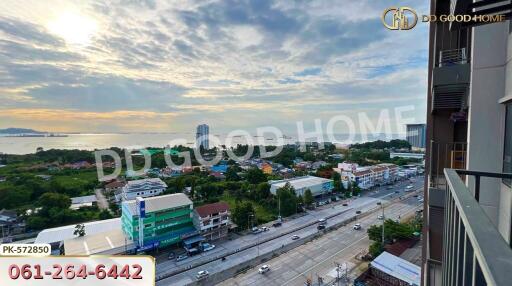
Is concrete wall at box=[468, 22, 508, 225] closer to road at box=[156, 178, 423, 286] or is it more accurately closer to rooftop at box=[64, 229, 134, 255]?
road at box=[156, 178, 423, 286]

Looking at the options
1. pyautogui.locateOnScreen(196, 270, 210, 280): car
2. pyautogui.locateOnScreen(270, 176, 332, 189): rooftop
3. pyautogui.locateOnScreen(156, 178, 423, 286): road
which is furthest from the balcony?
pyautogui.locateOnScreen(270, 176, 332, 189): rooftop

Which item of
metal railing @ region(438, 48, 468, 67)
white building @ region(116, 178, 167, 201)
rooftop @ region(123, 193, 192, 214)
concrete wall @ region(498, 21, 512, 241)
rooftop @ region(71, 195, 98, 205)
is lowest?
rooftop @ region(71, 195, 98, 205)

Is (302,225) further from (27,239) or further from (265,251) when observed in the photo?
(27,239)

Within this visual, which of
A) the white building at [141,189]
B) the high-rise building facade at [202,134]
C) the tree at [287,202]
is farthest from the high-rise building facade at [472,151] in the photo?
the high-rise building facade at [202,134]

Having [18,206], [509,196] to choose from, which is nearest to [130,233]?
[18,206]

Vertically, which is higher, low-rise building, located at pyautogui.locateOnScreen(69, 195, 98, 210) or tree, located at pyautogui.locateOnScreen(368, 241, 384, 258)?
low-rise building, located at pyautogui.locateOnScreen(69, 195, 98, 210)
